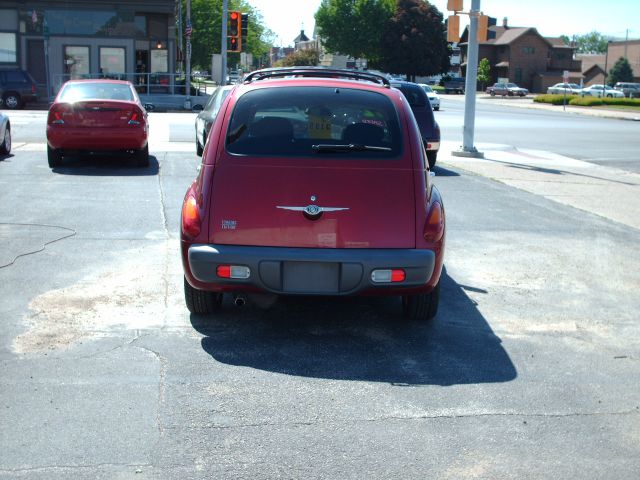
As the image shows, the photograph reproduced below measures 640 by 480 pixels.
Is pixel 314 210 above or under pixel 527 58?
under

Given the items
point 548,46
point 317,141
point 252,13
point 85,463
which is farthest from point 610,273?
point 548,46

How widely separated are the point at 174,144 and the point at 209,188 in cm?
1398

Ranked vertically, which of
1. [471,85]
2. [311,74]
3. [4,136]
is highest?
[311,74]

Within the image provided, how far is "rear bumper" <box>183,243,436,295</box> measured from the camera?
5746 millimetres

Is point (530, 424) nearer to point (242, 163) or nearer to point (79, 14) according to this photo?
point (242, 163)

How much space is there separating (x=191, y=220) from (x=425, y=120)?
11532 mm

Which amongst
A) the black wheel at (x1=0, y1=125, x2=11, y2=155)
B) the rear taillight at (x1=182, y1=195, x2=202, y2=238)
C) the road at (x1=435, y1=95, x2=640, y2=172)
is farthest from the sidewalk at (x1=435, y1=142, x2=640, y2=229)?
the black wheel at (x1=0, y1=125, x2=11, y2=155)

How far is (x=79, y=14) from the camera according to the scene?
41.2 metres

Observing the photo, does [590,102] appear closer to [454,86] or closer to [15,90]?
[454,86]

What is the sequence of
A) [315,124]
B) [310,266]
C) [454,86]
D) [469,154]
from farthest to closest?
[454,86] → [469,154] → [315,124] → [310,266]

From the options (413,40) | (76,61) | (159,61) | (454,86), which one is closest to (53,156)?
(76,61)

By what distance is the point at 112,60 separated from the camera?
4191 cm

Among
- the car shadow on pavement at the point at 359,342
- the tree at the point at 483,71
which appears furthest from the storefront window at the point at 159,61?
the tree at the point at 483,71

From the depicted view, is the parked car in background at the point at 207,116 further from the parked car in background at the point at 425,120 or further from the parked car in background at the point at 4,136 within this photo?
the parked car in background at the point at 4,136
